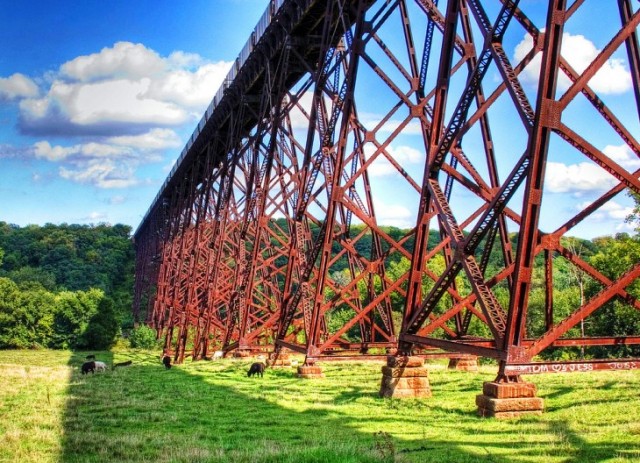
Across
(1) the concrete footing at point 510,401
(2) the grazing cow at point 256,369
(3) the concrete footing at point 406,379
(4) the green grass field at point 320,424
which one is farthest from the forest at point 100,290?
(1) the concrete footing at point 510,401

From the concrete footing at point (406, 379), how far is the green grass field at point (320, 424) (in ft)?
0.77

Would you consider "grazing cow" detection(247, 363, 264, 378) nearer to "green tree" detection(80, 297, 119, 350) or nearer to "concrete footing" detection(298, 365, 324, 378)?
"concrete footing" detection(298, 365, 324, 378)

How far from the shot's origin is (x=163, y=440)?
6816mm

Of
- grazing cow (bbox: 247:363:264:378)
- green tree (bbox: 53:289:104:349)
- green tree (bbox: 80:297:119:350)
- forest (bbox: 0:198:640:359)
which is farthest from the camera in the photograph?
green tree (bbox: 53:289:104:349)

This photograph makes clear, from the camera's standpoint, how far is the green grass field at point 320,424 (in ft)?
18.1

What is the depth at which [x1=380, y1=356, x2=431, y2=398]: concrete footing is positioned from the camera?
29.4ft

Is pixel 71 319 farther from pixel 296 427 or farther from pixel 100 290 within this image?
pixel 296 427

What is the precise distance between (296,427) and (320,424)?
0.31 m

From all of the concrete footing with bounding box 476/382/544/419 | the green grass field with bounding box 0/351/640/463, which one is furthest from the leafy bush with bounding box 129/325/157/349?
the concrete footing with bounding box 476/382/544/419

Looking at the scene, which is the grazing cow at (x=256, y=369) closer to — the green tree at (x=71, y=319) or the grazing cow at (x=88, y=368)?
the grazing cow at (x=88, y=368)

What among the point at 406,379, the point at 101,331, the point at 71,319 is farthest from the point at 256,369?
the point at 71,319

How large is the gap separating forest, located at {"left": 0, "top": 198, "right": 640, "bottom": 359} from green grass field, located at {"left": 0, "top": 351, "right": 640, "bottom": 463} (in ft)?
47.6

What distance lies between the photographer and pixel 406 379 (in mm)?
8969

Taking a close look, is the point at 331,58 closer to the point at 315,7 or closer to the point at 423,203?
the point at 315,7
